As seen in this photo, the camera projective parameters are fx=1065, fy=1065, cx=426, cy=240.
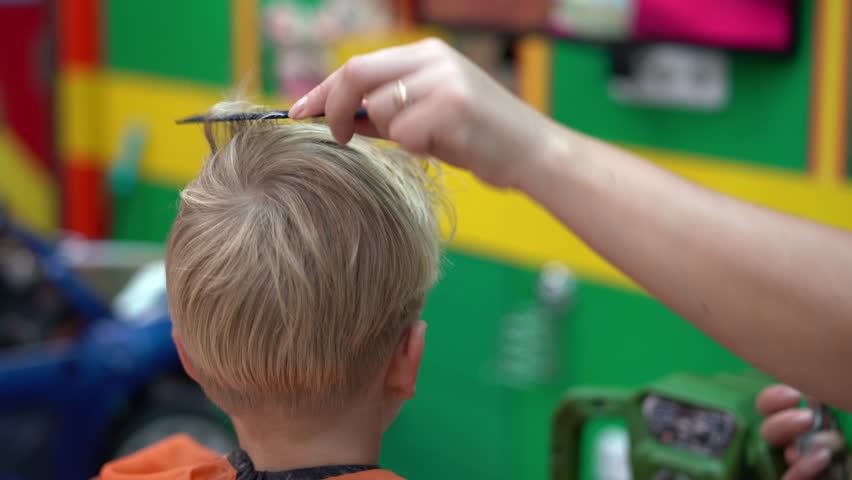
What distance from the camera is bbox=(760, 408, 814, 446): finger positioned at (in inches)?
44.8

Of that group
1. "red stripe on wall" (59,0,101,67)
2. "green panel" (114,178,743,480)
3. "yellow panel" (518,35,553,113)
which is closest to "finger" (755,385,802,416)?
"green panel" (114,178,743,480)

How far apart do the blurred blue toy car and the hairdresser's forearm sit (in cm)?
229

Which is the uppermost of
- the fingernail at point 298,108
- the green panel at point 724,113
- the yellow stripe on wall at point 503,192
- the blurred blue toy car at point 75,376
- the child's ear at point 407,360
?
the fingernail at point 298,108

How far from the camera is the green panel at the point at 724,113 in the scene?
2125 millimetres

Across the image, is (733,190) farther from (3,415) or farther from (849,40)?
(3,415)

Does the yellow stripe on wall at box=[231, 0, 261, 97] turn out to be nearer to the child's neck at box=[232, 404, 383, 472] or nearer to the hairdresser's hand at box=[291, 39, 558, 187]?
the child's neck at box=[232, 404, 383, 472]

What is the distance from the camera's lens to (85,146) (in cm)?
477

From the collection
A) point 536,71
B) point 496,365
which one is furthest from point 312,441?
A: point 496,365

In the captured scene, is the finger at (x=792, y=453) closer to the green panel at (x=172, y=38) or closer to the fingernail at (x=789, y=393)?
the fingernail at (x=789, y=393)

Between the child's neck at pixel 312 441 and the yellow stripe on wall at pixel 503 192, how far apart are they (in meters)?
0.31

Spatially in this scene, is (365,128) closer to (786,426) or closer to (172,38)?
(786,426)

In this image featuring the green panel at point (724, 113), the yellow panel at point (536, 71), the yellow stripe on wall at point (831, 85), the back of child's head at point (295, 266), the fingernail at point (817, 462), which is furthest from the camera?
the yellow panel at point (536, 71)

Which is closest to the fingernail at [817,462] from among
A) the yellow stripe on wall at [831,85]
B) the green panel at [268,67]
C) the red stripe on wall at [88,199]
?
the yellow stripe on wall at [831,85]

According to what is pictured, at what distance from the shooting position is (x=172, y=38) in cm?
430
